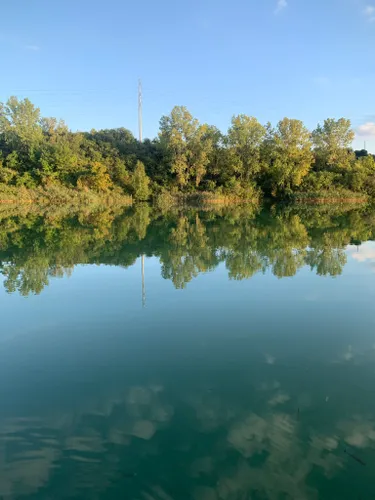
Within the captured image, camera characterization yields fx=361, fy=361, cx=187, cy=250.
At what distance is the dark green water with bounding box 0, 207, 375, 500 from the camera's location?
3.12 meters

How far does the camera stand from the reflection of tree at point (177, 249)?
10844 millimetres

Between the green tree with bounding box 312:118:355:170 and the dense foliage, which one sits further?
the green tree with bounding box 312:118:355:170

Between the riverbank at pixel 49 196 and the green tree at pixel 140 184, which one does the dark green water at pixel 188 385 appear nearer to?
the riverbank at pixel 49 196

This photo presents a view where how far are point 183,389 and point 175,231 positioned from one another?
15990 mm

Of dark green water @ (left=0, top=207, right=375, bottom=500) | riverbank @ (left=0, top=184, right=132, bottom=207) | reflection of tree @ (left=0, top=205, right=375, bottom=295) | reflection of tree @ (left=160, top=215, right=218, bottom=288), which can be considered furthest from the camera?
riverbank @ (left=0, top=184, right=132, bottom=207)

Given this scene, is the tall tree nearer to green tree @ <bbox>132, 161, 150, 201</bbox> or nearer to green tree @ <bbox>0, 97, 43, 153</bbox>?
green tree @ <bbox>132, 161, 150, 201</bbox>

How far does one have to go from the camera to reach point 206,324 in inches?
262

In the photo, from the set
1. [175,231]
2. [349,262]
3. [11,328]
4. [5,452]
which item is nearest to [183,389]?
[5,452]


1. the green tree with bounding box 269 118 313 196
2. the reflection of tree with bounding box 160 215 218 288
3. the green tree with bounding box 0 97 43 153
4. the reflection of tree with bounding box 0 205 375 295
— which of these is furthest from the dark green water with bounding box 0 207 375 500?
the green tree with bounding box 0 97 43 153

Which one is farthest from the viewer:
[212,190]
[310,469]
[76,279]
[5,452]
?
[212,190]

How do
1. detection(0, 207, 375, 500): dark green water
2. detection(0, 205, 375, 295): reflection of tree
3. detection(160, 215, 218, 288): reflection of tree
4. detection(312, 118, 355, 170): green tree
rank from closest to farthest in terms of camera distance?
detection(0, 207, 375, 500): dark green water < detection(160, 215, 218, 288): reflection of tree < detection(0, 205, 375, 295): reflection of tree < detection(312, 118, 355, 170): green tree

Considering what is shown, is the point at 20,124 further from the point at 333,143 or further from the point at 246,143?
the point at 333,143

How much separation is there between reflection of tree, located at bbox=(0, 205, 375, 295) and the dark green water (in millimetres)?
399

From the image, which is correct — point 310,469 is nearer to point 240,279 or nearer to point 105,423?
point 105,423
